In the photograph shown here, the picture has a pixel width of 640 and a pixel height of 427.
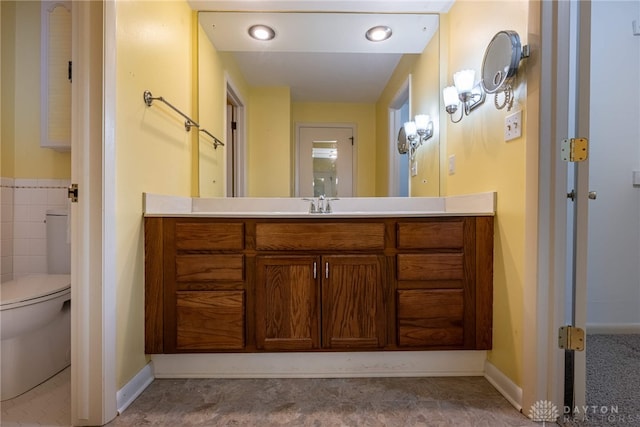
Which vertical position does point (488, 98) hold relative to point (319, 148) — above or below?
above

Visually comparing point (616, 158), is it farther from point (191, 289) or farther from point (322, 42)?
point (191, 289)

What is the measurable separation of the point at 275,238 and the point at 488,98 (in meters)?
1.28

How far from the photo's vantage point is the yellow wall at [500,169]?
50.4 inches

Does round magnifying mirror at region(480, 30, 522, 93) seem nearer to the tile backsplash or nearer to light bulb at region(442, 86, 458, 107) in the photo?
light bulb at region(442, 86, 458, 107)

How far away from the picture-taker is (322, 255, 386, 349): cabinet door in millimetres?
1495

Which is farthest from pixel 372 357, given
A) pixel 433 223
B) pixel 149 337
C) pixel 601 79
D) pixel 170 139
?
pixel 601 79

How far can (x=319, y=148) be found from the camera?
6.88ft

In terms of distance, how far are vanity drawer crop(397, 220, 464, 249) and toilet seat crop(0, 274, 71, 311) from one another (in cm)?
169

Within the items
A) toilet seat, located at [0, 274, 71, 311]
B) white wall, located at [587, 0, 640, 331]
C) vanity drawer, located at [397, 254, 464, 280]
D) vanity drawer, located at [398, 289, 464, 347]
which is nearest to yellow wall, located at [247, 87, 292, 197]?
vanity drawer, located at [397, 254, 464, 280]

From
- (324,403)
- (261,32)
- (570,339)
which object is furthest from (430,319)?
(261,32)

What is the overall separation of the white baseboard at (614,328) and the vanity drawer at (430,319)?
129 centimetres

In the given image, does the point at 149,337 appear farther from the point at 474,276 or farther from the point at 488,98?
the point at 488,98

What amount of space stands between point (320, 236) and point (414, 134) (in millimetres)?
1082

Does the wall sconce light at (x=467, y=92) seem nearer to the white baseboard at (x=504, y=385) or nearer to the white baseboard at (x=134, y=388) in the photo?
the white baseboard at (x=504, y=385)
